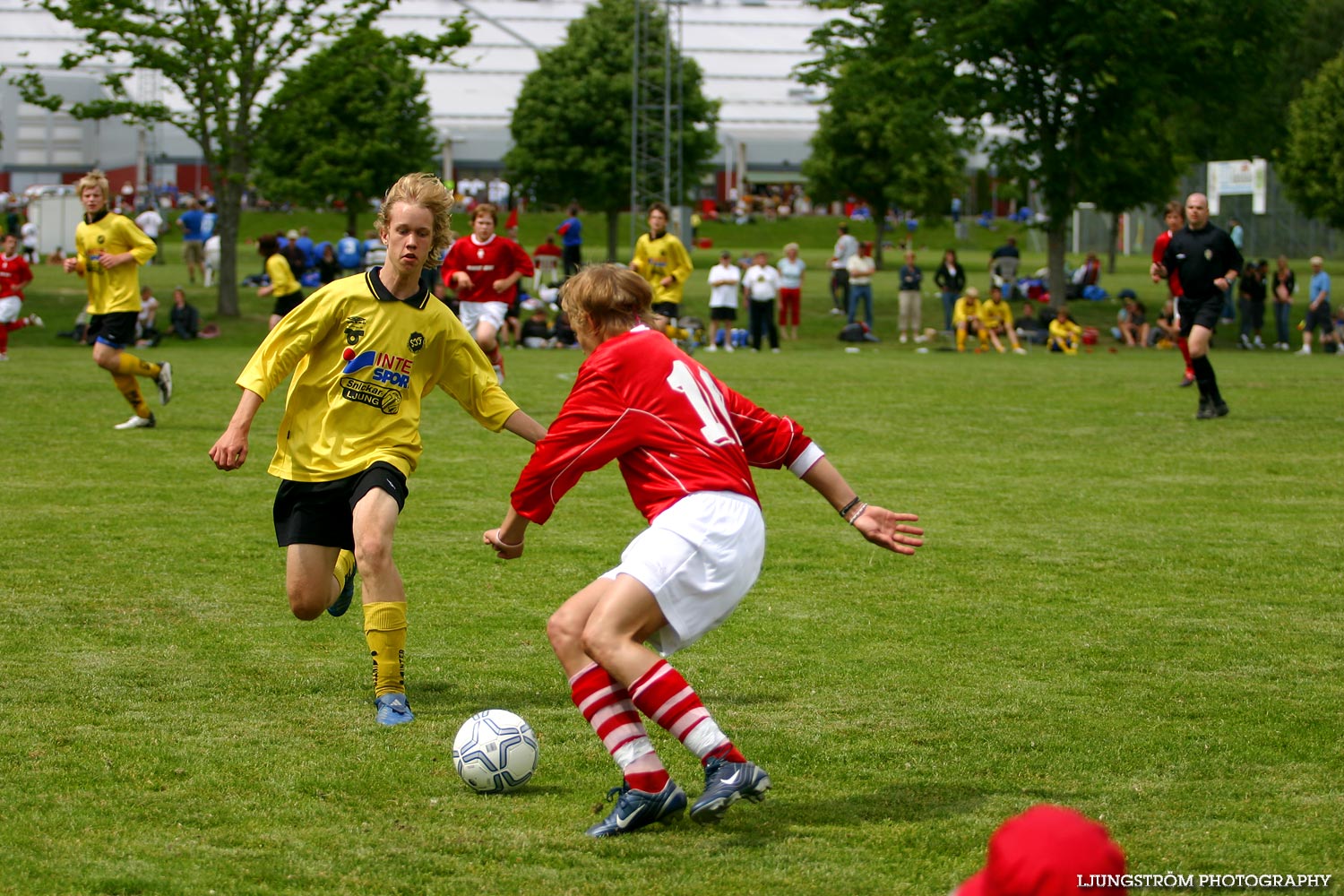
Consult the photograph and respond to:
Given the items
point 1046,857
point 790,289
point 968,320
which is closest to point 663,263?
point 968,320

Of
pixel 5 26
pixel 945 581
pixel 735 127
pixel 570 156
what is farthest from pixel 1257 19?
pixel 5 26

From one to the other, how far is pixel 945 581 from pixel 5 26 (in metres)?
83.2

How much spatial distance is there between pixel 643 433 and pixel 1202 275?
499 inches

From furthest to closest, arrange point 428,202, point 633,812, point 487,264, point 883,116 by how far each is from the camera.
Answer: point 883,116 < point 487,264 < point 428,202 < point 633,812

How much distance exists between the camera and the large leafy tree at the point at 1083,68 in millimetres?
32875

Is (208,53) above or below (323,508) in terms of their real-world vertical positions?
above

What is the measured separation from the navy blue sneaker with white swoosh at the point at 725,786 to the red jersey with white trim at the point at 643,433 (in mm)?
765

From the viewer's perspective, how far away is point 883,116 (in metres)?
52.6

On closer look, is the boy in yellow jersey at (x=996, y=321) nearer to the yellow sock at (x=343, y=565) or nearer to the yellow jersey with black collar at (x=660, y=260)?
the yellow jersey with black collar at (x=660, y=260)

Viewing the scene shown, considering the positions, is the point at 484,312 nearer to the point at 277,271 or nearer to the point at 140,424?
the point at 140,424

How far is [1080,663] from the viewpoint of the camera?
20.7ft

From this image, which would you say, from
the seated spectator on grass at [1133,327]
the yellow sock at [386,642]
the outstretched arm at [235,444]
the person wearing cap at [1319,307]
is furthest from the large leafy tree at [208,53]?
the yellow sock at [386,642]

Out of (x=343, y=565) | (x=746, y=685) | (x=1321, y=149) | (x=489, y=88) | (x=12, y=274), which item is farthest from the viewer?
(x=489, y=88)

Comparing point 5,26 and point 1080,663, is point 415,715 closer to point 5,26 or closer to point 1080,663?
point 1080,663
